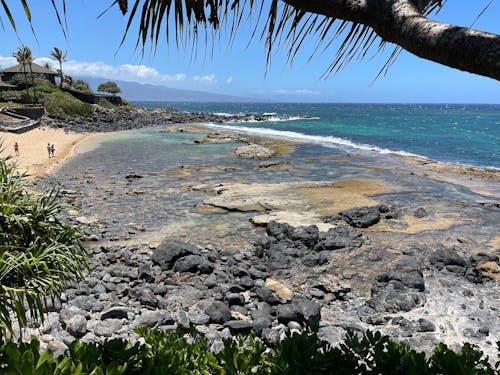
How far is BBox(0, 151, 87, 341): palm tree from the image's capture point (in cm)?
450

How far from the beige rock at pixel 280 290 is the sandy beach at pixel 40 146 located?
18325 mm

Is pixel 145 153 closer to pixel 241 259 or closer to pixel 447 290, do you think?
pixel 241 259

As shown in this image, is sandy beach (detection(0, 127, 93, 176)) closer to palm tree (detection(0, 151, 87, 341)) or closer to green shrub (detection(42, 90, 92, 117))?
green shrub (detection(42, 90, 92, 117))

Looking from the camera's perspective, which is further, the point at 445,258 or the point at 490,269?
the point at 445,258

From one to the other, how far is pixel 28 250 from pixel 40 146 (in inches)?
1438

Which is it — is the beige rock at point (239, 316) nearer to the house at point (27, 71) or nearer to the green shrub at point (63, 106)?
the green shrub at point (63, 106)

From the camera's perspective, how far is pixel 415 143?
50.7 m

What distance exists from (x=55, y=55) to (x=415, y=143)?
223 ft

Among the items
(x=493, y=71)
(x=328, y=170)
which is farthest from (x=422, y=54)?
(x=328, y=170)

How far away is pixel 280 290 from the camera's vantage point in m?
10.1

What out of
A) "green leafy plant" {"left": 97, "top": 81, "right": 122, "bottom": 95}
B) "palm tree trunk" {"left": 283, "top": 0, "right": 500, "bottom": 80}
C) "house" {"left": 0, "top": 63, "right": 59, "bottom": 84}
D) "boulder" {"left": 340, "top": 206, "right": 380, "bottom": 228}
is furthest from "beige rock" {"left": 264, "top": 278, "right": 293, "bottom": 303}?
"green leafy plant" {"left": 97, "top": 81, "right": 122, "bottom": 95}

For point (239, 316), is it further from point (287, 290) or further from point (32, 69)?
point (32, 69)

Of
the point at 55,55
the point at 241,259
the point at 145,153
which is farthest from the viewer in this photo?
the point at 55,55

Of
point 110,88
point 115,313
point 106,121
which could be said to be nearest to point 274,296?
point 115,313
